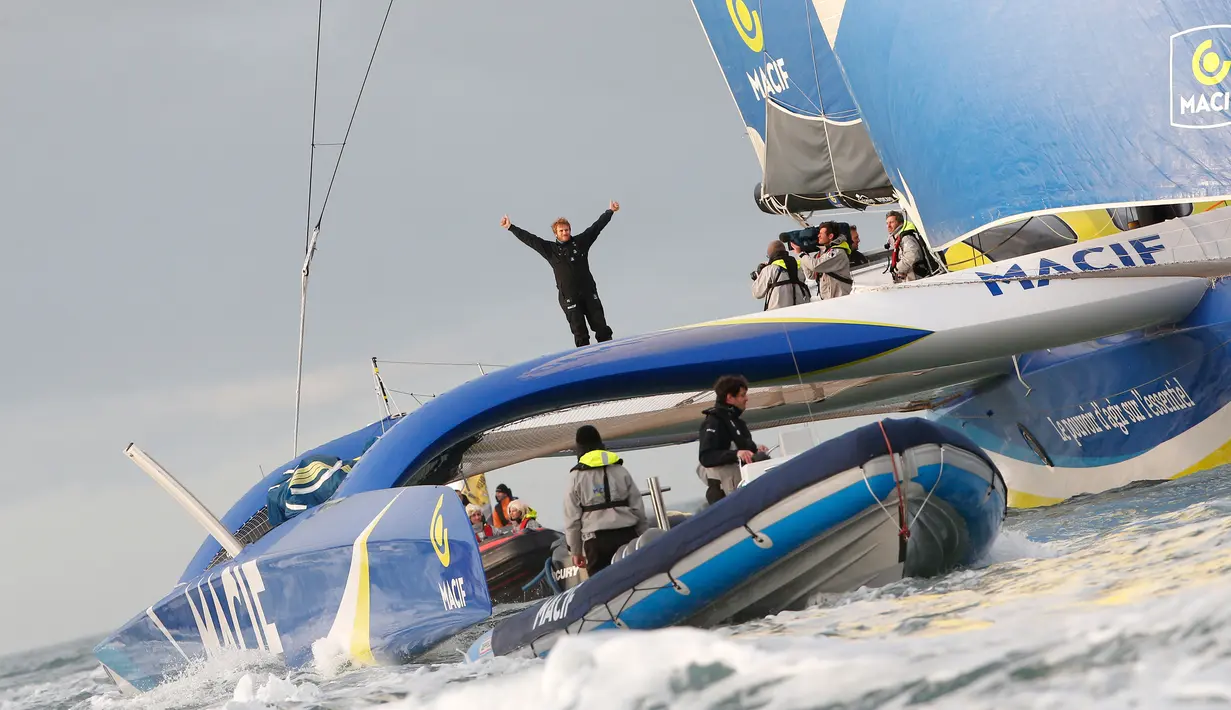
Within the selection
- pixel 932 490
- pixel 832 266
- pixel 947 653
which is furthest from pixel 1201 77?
pixel 947 653

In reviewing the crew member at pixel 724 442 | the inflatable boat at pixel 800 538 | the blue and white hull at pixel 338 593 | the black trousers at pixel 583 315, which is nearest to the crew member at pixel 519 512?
the black trousers at pixel 583 315

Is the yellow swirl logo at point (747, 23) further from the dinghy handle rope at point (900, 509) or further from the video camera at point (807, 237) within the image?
the dinghy handle rope at point (900, 509)

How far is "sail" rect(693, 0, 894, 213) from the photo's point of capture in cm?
1089

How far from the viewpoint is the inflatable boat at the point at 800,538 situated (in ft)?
11.7

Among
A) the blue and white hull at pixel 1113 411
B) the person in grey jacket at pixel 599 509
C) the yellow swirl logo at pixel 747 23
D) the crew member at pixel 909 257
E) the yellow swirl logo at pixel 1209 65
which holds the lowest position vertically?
the blue and white hull at pixel 1113 411

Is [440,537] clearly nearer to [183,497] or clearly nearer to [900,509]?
[183,497]

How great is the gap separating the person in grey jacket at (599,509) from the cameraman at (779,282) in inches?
142

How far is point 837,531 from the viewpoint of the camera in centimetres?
364

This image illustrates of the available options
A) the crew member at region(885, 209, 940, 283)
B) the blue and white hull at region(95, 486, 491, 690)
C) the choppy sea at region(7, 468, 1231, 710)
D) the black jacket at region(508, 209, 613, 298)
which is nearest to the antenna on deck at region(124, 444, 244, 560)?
the blue and white hull at region(95, 486, 491, 690)

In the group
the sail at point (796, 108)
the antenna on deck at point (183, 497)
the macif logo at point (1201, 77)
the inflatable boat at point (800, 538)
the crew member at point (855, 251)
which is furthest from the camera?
the sail at point (796, 108)

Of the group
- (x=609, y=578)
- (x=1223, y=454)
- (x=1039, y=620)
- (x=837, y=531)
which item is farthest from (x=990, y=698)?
(x=1223, y=454)

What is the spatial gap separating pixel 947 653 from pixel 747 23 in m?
9.56

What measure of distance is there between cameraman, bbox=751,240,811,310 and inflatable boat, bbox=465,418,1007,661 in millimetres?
4326

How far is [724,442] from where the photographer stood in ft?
15.4
